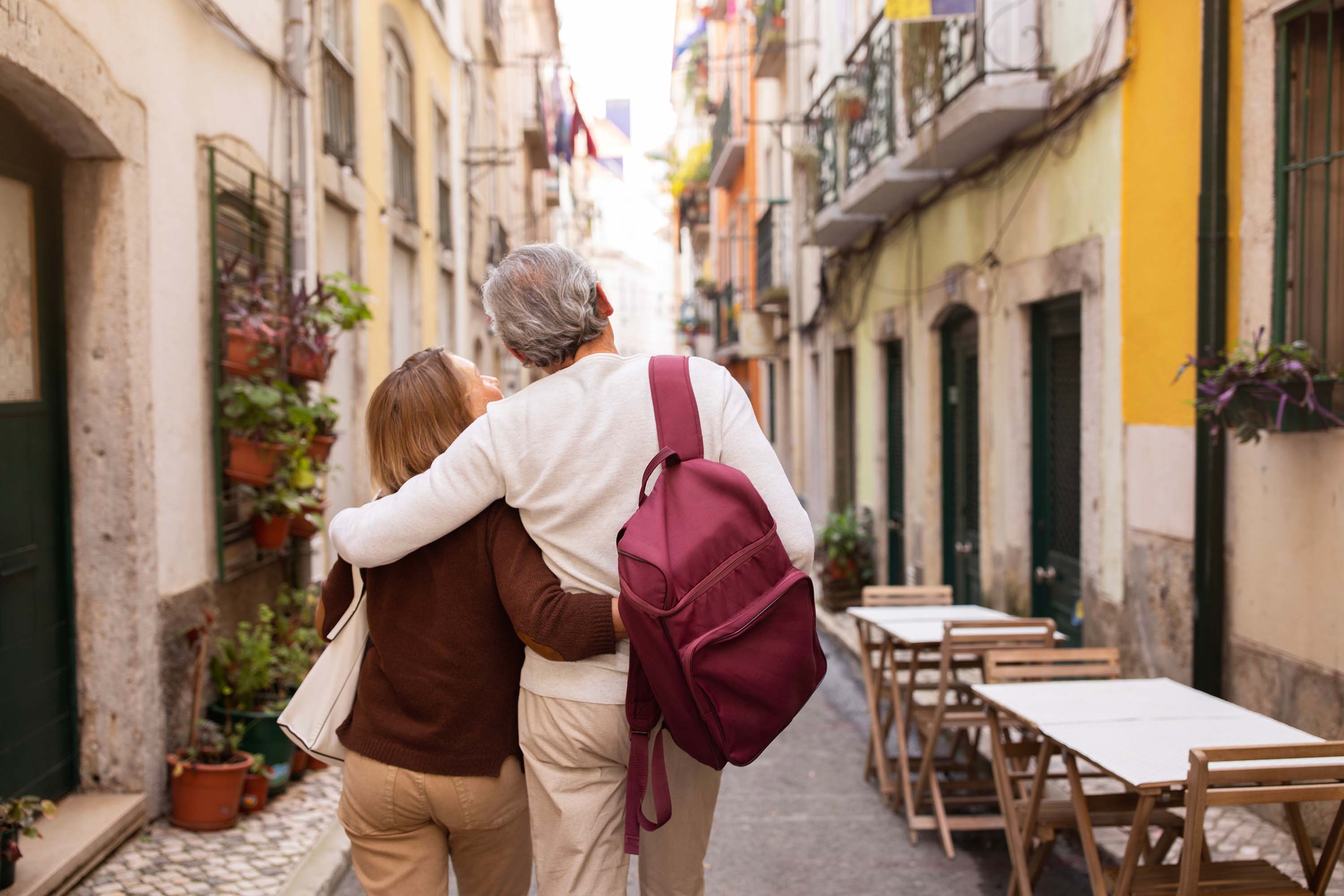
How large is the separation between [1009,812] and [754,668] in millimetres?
2370

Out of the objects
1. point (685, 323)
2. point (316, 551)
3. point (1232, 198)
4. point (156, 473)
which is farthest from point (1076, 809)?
point (685, 323)

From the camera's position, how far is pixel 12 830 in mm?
3562

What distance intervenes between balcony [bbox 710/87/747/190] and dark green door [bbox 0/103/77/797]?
1740 cm

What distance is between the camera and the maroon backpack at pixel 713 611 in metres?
1.94

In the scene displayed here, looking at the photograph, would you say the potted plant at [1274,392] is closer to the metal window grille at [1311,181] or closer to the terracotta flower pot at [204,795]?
the metal window grille at [1311,181]

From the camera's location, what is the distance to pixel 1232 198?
16.2 ft

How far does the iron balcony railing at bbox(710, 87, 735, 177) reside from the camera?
21516 millimetres

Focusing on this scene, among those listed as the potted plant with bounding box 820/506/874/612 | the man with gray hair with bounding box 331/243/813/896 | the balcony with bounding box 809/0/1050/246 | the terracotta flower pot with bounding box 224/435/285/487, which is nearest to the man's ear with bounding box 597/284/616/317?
the man with gray hair with bounding box 331/243/813/896

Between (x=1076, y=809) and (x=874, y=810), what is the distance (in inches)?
83.7

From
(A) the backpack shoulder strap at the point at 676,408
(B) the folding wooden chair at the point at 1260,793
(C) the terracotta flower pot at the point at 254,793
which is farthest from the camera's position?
(C) the terracotta flower pot at the point at 254,793

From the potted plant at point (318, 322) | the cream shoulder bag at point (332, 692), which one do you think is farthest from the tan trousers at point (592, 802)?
the potted plant at point (318, 322)

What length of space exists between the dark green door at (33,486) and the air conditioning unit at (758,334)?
1404 cm

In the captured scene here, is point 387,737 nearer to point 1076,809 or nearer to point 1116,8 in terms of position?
point 1076,809

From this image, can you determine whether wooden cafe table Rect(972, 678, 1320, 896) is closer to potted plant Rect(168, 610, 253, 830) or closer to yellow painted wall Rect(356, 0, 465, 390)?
potted plant Rect(168, 610, 253, 830)
